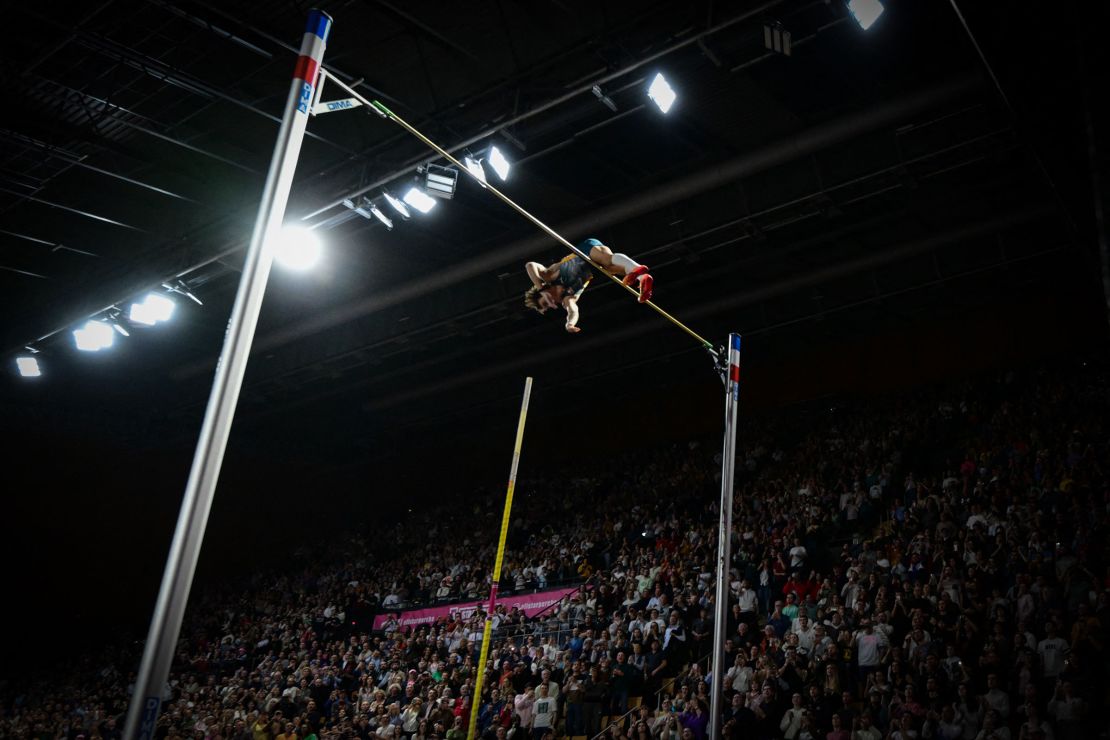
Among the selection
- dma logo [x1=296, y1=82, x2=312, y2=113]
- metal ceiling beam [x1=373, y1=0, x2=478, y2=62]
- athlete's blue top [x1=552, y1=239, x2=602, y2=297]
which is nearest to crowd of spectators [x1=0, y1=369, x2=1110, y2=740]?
athlete's blue top [x1=552, y1=239, x2=602, y2=297]

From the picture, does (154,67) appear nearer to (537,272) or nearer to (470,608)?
(537,272)

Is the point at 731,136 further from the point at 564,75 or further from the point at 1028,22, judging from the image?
the point at 1028,22

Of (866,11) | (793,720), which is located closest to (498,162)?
(866,11)

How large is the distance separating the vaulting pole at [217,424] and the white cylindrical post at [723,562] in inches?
170

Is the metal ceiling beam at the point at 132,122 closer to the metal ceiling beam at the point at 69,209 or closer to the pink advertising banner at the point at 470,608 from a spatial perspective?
the metal ceiling beam at the point at 69,209

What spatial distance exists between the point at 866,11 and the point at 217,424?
23.6ft

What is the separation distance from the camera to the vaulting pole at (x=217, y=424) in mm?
3229

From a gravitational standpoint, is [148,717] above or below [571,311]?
below

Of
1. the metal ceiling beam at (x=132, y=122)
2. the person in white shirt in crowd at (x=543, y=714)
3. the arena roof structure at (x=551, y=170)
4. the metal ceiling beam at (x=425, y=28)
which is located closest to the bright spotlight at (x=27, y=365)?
the arena roof structure at (x=551, y=170)

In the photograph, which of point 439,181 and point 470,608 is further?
point 470,608

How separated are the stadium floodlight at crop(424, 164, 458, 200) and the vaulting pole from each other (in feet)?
20.5

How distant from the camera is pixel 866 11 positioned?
814 cm

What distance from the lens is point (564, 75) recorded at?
33.1 feet

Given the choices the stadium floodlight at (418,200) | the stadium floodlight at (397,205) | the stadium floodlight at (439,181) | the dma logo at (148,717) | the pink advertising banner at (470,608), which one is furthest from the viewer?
the pink advertising banner at (470,608)
